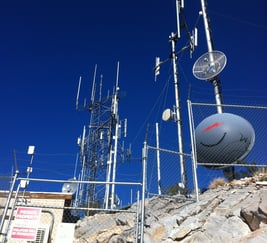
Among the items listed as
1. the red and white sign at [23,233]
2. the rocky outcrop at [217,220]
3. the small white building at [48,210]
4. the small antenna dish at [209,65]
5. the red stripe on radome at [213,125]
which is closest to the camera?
the rocky outcrop at [217,220]

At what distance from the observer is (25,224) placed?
566cm

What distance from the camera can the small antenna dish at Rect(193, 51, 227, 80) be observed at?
1107cm

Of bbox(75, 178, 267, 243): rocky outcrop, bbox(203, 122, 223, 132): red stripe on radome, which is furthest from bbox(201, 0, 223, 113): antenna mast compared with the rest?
bbox(75, 178, 267, 243): rocky outcrop

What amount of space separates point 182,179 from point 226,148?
1613 millimetres

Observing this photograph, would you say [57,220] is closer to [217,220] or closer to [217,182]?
[217,182]

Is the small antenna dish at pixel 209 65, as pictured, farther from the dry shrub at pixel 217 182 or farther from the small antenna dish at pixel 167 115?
the dry shrub at pixel 217 182

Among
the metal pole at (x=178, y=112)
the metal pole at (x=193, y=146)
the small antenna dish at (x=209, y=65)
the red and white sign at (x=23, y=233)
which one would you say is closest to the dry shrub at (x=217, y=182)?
the metal pole at (x=178, y=112)

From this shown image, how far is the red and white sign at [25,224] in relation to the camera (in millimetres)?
5543

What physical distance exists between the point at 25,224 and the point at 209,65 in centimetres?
858

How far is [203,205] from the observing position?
6.28 metres

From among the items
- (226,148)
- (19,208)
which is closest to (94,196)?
(226,148)

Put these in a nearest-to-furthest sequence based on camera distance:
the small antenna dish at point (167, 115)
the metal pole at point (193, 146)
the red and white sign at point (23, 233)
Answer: the red and white sign at point (23, 233) → the metal pole at point (193, 146) → the small antenna dish at point (167, 115)

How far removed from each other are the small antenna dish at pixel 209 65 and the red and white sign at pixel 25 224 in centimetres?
800

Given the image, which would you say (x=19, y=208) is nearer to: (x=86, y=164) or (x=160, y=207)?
(x=160, y=207)
